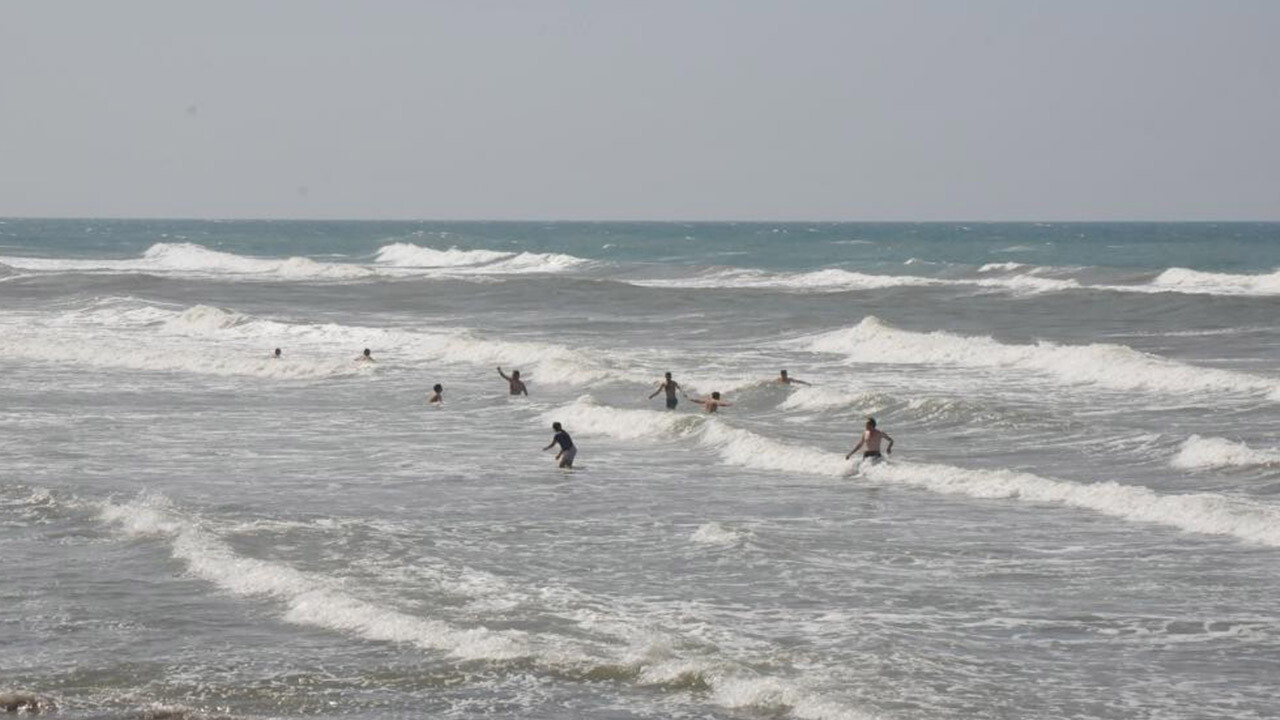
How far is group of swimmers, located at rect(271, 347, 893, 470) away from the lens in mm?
25766

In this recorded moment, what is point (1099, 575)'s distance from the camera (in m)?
18.2

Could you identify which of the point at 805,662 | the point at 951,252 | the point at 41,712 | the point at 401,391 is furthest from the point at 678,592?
the point at 951,252

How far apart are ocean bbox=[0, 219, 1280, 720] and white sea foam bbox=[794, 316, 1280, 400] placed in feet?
0.44

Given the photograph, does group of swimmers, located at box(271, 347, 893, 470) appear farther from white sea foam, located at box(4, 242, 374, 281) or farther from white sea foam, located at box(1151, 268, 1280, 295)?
white sea foam, located at box(4, 242, 374, 281)

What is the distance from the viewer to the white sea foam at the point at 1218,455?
82.9ft

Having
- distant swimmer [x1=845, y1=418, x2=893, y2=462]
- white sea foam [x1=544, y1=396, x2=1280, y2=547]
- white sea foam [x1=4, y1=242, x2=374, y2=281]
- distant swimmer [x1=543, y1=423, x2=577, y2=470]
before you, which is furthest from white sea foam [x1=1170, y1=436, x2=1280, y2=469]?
white sea foam [x1=4, y1=242, x2=374, y2=281]

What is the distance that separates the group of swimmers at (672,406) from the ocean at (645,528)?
35cm

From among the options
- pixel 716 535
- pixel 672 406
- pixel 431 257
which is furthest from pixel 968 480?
pixel 431 257

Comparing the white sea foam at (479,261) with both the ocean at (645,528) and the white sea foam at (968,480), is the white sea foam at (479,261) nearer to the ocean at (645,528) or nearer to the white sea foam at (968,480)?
the ocean at (645,528)

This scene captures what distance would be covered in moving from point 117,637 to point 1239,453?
55.4 ft

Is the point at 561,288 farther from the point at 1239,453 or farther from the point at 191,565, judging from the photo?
the point at 191,565

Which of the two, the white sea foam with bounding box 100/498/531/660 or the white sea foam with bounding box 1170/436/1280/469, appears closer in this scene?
the white sea foam with bounding box 100/498/531/660

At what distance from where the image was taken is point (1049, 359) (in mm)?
41656

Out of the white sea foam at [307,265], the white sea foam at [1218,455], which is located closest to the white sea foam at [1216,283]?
the white sea foam at [307,265]
